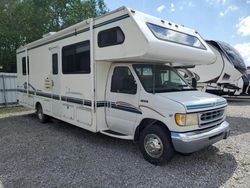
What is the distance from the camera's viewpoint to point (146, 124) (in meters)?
5.09

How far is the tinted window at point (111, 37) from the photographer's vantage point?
198 inches

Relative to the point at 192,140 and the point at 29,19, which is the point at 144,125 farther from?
the point at 29,19

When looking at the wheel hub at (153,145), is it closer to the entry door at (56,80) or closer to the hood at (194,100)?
the hood at (194,100)

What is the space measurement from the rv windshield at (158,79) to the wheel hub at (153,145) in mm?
954

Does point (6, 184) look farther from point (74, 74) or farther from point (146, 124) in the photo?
point (74, 74)

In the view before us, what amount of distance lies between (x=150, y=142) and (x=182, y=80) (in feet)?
6.37

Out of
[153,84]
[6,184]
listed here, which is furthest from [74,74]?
[6,184]

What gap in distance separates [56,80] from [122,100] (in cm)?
305

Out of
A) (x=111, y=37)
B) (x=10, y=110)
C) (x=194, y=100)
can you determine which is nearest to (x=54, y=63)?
(x=111, y=37)

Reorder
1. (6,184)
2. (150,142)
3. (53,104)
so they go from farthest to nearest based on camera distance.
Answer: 1. (53,104)
2. (150,142)
3. (6,184)

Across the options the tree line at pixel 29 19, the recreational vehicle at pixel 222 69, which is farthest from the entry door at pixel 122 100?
the tree line at pixel 29 19

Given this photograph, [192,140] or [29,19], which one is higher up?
[29,19]

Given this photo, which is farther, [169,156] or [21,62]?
[21,62]

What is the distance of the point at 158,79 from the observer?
537 cm
